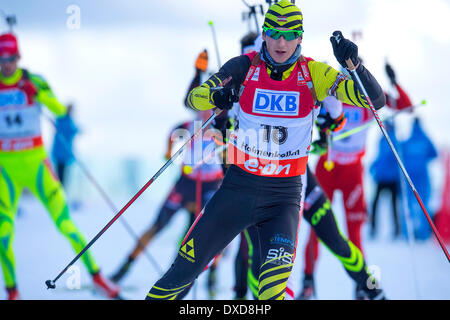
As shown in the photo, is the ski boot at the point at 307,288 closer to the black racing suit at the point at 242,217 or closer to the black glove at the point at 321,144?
the black glove at the point at 321,144

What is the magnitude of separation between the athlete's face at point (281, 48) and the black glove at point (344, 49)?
0.24 meters

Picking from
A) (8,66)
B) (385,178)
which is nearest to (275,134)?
(8,66)

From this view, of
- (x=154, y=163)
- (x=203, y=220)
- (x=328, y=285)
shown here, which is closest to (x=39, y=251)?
(x=328, y=285)

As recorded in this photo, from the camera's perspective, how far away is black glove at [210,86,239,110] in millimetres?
3285

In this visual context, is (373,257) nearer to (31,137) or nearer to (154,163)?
(31,137)

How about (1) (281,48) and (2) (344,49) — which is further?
(1) (281,48)

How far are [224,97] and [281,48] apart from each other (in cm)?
44

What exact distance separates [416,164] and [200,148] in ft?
14.5

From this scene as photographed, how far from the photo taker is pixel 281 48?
11.0 feet

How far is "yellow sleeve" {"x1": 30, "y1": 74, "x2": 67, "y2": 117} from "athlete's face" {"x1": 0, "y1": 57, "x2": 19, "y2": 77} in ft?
0.55

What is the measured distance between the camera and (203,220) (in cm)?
344

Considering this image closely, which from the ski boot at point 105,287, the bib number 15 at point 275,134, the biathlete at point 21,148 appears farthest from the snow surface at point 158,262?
the bib number 15 at point 275,134

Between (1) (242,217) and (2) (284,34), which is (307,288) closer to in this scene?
(1) (242,217)

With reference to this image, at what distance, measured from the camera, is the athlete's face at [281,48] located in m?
3.36
